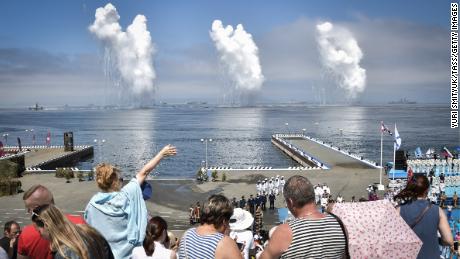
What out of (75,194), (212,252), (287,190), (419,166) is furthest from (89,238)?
(419,166)

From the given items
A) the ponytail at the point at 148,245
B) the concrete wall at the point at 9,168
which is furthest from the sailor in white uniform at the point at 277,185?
the concrete wall at the point at 9,168

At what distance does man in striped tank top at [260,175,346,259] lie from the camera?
3414 mm

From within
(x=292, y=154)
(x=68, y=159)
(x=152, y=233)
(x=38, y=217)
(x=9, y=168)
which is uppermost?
(x=38, y=217)

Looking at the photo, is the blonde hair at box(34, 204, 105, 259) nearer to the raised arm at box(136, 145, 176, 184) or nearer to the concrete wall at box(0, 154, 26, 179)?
the raised arm at box(136, 145, 176, 184)

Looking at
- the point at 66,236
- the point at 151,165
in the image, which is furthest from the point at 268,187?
the point at 66,236

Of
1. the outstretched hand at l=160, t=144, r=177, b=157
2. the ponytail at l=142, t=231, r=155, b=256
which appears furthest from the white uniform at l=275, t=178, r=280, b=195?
the ponytail at l=142, t=231, r=155, b=256

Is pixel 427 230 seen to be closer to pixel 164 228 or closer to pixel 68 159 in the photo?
pixel 164 228

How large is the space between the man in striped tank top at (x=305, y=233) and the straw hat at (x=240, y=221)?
160 inches

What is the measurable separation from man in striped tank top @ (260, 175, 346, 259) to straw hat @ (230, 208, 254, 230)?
4075 mm

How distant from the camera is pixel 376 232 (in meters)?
3.93

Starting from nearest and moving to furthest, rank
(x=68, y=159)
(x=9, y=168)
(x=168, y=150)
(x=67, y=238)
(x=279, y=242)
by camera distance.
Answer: (x=67, y=238), (x=279, y=242), (x=168, y=150), (x=9, y=168), (x=68, y=159)

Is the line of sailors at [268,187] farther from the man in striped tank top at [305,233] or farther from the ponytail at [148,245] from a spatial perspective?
the man in striped tank top at [305,233]

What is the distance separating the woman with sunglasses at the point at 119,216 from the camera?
420 cm

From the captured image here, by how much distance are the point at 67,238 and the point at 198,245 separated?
3.58 ft
